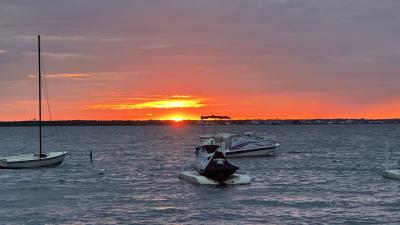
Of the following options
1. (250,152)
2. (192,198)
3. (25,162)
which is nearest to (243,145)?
(250,152)

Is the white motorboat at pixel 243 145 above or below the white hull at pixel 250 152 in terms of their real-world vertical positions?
above

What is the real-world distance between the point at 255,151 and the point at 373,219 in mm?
56088

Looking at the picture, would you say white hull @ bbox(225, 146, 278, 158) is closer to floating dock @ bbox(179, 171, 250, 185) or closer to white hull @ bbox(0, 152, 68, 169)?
white hull @ bbox(0, 152, 68, 169)

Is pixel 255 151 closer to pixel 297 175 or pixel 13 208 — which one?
pixel 297 175

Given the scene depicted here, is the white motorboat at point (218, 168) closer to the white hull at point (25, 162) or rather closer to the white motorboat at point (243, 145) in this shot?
the white hull at point (25, 162)

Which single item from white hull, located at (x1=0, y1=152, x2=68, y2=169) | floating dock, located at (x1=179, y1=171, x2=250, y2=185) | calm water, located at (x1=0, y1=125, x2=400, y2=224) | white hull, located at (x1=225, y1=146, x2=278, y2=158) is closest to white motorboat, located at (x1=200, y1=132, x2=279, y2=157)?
white hull, located at (x1=225, y1=146, x2=278, y2=158)

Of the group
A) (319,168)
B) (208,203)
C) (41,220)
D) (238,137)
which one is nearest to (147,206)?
(208,203)

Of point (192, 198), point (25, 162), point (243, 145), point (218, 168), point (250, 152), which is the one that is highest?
point (243, 145)

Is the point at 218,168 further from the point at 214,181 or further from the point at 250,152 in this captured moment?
the point at 250,152

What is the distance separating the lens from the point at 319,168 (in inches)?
2844

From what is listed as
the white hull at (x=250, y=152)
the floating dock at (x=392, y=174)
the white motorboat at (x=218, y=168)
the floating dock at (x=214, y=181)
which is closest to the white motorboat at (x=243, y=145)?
the white hull at (x=250, y=152)

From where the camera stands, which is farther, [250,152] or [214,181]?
[250,152]

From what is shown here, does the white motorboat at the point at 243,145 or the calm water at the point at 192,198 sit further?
the white motorboat at the point at 243,145

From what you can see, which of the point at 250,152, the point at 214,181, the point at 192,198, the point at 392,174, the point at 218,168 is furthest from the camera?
the point at 250,152
